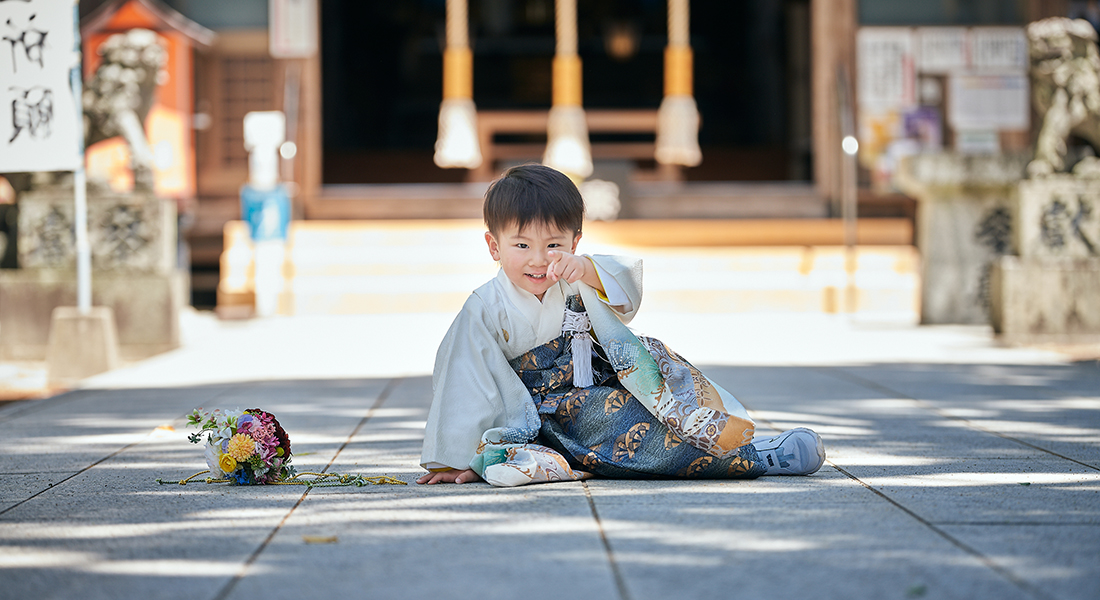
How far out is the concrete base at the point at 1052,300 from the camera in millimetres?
7449

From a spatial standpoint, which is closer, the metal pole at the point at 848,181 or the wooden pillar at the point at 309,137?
the metal pole at the point at 848,181

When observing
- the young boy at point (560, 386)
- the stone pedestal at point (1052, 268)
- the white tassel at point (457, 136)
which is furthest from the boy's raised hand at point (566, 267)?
the white tassel at point (457, 136)

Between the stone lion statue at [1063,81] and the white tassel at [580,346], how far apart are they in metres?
5.89

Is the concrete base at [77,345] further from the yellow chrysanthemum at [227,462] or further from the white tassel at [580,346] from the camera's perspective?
the white tassel at [580,346]

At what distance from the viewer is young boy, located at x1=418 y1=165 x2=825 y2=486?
2.88 meters

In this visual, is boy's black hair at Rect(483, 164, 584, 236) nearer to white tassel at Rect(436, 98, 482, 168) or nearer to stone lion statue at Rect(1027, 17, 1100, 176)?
stone lion statue at Rect(1027, 17, 1100, 176)

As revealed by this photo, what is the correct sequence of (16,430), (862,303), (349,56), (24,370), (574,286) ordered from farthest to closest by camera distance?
(349,56) → (862,303) → (24,370) → (16,430) → (574,286)

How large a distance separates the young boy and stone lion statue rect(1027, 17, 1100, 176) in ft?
18.6

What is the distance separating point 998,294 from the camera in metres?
7.60

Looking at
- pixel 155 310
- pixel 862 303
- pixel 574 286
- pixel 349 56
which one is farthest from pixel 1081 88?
pixel 349 56

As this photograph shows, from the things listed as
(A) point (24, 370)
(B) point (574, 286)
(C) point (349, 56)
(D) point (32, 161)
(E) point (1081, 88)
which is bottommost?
(A) point (24, 370)

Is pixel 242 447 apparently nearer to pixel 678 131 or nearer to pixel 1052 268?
pixel 1052 268

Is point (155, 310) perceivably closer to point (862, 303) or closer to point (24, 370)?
point (24, 370)

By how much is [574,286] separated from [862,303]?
306 inches
